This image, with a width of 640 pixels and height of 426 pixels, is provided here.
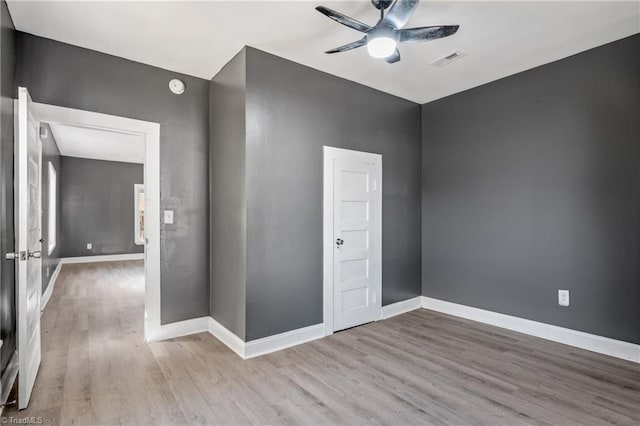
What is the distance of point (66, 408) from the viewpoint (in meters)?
2.17

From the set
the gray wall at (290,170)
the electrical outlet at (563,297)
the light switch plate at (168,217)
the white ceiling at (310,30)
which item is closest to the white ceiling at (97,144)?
the light switch plate at (168,217)

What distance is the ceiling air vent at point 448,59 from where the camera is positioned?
321cm

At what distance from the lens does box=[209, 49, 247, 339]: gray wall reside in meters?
3.09

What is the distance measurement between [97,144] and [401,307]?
22.6ft

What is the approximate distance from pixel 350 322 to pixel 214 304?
4.85 ft

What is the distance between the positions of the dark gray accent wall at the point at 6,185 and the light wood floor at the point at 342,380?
43 cm

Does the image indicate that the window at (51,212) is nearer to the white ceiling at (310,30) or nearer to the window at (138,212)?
the window at (138,212)

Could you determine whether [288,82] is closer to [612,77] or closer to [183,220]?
[183,220]

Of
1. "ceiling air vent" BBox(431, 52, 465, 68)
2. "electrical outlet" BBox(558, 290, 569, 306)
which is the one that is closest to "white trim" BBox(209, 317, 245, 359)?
"electrical outlet" BBox(558, 290, 569, 306)

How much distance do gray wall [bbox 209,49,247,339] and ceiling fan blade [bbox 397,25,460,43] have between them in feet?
4.73

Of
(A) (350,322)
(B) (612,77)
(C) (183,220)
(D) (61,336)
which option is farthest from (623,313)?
(D) (61,336)

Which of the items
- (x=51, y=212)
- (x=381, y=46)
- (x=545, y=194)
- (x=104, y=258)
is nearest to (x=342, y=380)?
(x=381, y=46)

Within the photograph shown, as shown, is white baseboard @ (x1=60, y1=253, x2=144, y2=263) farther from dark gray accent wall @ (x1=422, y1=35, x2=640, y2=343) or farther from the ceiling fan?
the ceiling fan

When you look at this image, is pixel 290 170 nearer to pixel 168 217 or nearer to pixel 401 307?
pixel 168 217
